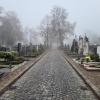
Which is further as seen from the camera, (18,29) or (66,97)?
(18,29)

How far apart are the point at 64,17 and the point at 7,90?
6924 centimetres

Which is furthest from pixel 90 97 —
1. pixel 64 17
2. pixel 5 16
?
pixel 5 16

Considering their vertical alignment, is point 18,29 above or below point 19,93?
above

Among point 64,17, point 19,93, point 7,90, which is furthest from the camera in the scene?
point 64,17

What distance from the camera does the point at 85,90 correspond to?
1162 centimetres

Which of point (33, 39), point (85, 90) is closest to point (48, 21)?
point (33, 39)

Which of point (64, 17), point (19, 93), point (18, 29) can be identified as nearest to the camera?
point (19, 93)

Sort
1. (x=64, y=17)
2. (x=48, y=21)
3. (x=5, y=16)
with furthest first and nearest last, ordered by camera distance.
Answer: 1. (x=5, y=16)
2. (x=48, y=21)
3. (x=64, y=17)

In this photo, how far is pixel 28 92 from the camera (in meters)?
10.9

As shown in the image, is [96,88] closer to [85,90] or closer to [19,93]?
[85,90]

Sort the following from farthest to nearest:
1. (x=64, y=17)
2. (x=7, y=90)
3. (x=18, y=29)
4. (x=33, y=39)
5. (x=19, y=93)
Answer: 1. (x=33, y=39)
2. (x=18, y=29)
3. (x=64, y=17)
4. (x=7, y=90)
5. (x=19, y=93)

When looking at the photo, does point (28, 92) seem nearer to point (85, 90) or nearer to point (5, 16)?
point (85, 90)

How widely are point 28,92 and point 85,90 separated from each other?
2.30 metres

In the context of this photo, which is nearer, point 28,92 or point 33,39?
point 28,92
